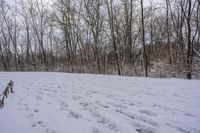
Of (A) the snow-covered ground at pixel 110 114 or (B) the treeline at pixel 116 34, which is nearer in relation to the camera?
(A) the snow-covered ground at pixel 110 114

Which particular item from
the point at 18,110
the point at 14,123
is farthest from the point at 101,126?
the point at 18,110

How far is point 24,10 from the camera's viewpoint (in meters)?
31.0

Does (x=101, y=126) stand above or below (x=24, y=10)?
below

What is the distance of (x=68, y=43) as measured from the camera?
24891 millimetres

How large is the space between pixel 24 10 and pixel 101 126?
31.3 meters

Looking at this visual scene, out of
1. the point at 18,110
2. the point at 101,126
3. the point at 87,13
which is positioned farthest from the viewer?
the point at 87,13

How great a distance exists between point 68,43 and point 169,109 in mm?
21539

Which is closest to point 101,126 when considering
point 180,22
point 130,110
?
point 130,110

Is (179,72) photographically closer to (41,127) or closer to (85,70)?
(85,70)

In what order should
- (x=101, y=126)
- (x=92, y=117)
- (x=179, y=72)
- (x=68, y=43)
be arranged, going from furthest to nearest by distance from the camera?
(x=68, y=43) < (x=179, y=72) < (x=92, y=117) < (x=101, y=126)

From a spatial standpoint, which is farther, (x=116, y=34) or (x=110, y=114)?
(x=116, y=34)

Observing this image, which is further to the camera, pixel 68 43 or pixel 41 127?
pixel 68 43

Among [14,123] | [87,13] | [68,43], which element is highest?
[87,13]

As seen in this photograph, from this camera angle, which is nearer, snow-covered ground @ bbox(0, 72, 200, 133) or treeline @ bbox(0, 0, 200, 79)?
snow-covered ground @ bbox(0, 72, 200, 133)
